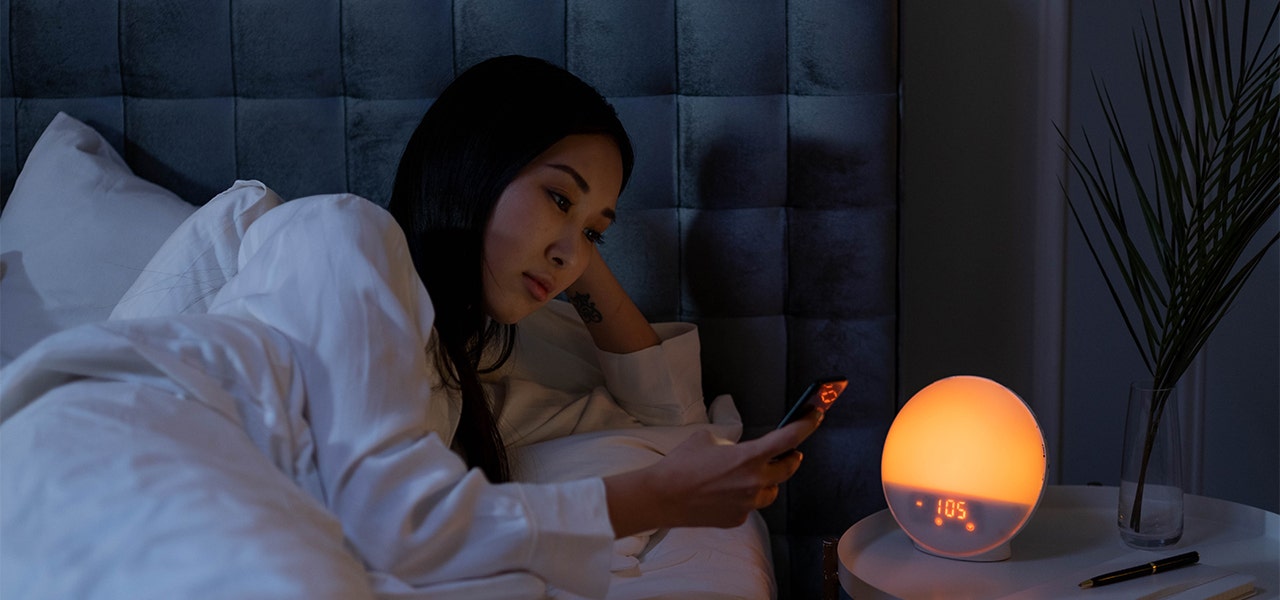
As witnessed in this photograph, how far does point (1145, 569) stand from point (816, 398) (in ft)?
1.73

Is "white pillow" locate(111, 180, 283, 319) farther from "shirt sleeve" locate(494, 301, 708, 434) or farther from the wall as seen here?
the wall

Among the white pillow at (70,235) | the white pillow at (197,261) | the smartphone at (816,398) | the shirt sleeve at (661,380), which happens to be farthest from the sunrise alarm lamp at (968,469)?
the white pillow at (70,235)

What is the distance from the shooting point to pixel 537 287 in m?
1.44

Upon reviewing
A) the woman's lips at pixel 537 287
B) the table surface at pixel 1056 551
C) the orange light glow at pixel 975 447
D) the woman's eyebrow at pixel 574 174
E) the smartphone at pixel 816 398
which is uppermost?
the woman's eyebrow at pixel 574 174

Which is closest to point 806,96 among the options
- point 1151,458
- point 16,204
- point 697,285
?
point 697,285

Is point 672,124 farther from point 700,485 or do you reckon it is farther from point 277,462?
point 277,462

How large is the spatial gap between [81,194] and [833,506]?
1.39m

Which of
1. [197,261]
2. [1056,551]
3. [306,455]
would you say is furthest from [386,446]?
[1056,551]

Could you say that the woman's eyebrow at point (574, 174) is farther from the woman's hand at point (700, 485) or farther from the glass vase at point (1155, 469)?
the glass vase at point (1155, 469)

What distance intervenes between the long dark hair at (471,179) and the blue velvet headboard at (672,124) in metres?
0.35

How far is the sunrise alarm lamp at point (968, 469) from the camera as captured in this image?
1361mm

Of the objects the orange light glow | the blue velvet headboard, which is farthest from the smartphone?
the blue velvet headboard

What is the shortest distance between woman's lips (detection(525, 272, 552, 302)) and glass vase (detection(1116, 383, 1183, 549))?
0.82 m

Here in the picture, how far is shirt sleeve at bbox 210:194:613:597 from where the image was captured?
0.95 meters
